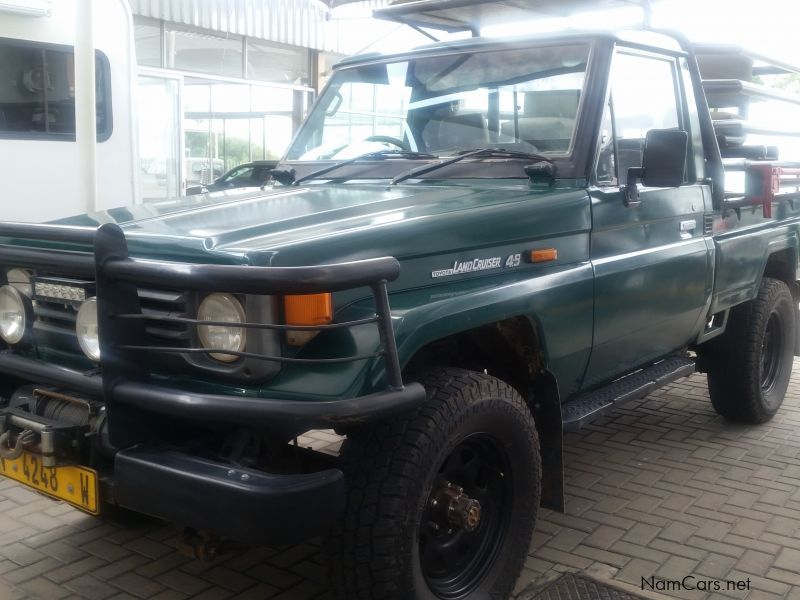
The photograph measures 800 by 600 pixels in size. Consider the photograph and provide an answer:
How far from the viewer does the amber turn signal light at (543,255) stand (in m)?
3.25

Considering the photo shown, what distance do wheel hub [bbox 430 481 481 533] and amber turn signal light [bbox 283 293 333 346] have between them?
2.41 feet

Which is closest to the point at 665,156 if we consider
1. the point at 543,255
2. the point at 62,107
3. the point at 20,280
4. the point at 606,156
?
the point at 606,156

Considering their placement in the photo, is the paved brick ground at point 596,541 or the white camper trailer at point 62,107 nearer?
the paved brick ground at point 596,541

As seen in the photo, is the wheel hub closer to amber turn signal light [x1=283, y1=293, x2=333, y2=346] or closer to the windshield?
amber turn signal light [x1=283, y1=293, x2=333, y2=346]

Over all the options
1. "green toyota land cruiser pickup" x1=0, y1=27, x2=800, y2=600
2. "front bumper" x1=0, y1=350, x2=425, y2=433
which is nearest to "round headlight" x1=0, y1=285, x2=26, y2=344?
"green toyota land cruiser pickup" x1=0, y1=27, x2=800, y2=600

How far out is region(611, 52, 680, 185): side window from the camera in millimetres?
3779

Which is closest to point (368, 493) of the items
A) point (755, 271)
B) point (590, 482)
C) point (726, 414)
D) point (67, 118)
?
point (590, 482)

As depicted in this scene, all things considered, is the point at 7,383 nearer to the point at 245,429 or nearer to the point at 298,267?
the point at 245,429

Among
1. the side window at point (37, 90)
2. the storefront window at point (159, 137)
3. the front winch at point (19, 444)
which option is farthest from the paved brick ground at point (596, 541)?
the storefront window at point (159, 137)

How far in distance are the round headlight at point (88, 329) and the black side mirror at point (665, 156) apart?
221 centimetres

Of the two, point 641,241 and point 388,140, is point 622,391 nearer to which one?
point 641,241

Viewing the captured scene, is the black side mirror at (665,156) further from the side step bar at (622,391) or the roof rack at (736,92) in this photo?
the roof rack at (736,92)

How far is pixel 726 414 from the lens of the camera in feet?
17.8

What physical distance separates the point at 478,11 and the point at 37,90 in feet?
11.5
